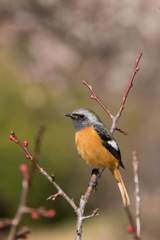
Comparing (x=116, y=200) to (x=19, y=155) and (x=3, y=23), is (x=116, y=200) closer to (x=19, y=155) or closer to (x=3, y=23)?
(x=19, y=155)

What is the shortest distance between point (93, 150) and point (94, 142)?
0.10m

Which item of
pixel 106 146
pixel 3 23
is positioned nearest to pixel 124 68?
pixel 3 23

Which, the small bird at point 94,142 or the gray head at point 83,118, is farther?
the gray head at point 83,118

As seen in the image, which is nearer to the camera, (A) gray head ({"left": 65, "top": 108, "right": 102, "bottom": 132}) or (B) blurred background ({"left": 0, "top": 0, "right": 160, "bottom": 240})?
(A) gray head ({"left": 65, "top": 108, "right": 102, "bottom": 132})

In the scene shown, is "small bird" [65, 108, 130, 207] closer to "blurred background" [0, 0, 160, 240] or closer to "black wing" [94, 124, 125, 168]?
"black wing" [94, 124, 125, 168]

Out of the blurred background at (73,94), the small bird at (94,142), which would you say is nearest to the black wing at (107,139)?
the small bird at (94,142)

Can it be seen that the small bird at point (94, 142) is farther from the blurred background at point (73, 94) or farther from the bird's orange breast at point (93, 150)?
the blurred background at point (73, 94)

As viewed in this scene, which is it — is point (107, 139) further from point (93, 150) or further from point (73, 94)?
point (73, 94)

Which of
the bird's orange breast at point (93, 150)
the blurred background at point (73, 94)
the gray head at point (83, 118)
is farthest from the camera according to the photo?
the blurred background at point (73, 94)

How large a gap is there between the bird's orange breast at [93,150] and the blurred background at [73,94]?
3316 millimetres

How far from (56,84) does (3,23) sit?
5.02 metres

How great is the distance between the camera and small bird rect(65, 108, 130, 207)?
3997 mm

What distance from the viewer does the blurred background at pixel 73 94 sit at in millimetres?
7562

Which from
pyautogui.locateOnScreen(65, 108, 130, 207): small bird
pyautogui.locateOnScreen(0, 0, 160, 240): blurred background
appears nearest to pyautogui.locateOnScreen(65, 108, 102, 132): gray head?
pyautogui.locateOnScreen(65, 108, 130, 207): small bird
